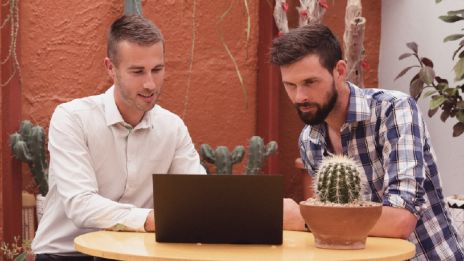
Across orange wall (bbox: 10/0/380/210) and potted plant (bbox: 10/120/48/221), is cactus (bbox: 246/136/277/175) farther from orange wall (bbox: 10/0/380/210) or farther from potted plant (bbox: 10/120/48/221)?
potted plant (bbox: 10/120/48/221)

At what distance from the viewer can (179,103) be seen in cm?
512

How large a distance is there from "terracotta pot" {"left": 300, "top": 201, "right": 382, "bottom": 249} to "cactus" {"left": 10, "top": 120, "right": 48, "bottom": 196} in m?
2.61

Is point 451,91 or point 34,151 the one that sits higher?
point 451,91

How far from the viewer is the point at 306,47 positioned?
2889mm

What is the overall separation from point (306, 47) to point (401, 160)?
0.47 meters

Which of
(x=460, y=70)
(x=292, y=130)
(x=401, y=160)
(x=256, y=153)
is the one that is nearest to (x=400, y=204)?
(x=401, y=160)

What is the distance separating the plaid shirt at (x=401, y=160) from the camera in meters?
2.76

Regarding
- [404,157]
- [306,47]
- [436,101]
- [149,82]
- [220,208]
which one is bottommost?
[220,208]

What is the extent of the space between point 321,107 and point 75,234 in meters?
1.05

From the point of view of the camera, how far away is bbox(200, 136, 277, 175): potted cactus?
16.1 ft

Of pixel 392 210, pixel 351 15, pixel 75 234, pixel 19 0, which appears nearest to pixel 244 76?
pixel 351 15

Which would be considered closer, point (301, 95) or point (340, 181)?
point (340, 181)

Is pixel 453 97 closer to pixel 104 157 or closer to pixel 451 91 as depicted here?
pixel 451 91

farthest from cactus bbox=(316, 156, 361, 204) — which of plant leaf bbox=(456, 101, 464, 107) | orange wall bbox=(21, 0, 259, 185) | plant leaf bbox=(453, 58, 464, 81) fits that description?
orange wall bbox=(21, 0, 259, 185)
